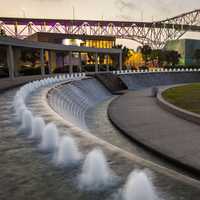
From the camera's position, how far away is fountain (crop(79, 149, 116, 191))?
6520mm

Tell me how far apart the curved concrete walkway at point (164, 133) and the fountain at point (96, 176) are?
460 centimetres

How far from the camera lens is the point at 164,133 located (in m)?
15.1

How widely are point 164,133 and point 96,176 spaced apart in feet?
29.3

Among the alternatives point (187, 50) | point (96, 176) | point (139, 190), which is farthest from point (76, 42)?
point (139, 190)

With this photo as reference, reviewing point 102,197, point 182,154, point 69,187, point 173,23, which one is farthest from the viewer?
point 173,23

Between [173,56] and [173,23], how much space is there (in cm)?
7493

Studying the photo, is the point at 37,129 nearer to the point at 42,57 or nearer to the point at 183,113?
the point at 183,113

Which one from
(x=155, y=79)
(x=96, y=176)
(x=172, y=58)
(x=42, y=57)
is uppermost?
(x=172, y=58)

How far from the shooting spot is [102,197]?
5988 millimetres

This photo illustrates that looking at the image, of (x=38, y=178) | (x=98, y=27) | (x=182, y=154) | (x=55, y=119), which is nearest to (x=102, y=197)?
(x=38, y=178)

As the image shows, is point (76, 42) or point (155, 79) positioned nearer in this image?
point (155, 79)

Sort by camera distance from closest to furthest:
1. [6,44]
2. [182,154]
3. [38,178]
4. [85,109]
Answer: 1. [38,178]
2. [182,154]
3. [85,109]
4. [6,44]

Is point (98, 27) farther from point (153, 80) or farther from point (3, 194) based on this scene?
point (3, 194)

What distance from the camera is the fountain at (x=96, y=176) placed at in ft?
21.4
